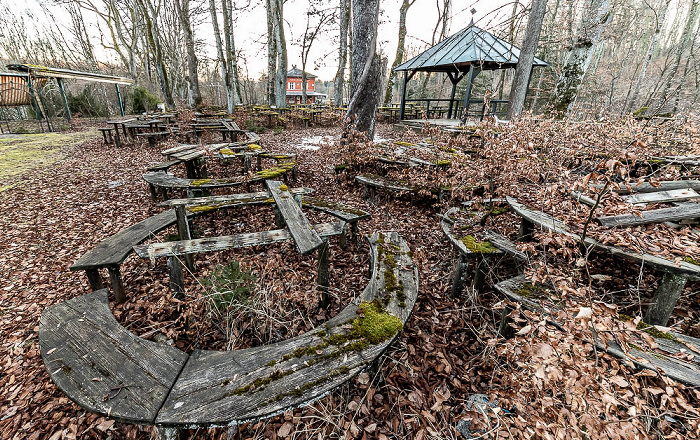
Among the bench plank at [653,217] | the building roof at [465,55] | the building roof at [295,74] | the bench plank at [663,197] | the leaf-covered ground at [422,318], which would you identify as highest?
the building roof at [295,74]

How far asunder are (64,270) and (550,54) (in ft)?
80.2

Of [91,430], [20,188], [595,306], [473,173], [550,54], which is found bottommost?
[91,430]

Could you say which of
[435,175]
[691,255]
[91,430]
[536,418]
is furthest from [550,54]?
[91,430]

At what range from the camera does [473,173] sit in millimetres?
3695

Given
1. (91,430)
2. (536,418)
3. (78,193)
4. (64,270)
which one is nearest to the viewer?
(536,418)

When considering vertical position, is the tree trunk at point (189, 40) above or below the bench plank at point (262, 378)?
above

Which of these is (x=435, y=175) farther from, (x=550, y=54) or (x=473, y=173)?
(x=550, y=54)

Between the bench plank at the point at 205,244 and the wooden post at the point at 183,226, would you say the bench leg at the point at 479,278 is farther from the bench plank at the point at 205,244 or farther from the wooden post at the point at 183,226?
the wooden post at the point at 183,226

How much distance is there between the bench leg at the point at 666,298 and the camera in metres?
2.01

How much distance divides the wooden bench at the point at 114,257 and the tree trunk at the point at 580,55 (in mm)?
10379

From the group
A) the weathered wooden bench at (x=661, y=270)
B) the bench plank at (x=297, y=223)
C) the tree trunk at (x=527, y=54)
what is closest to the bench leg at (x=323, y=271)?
the bench plank at (x=297, y=223)

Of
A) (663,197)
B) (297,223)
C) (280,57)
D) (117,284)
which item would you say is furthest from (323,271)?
(280,57)

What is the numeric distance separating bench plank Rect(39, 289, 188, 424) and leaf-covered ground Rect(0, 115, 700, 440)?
0.64m

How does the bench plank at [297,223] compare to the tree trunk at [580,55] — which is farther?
the tree trunk at [580,55]
